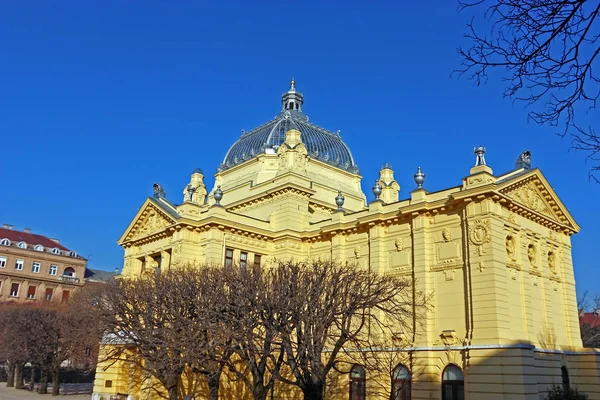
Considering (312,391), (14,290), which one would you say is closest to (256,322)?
(312,391)

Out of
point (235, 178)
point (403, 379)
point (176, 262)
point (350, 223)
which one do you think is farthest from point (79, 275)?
point (403, 379)

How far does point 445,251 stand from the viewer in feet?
102

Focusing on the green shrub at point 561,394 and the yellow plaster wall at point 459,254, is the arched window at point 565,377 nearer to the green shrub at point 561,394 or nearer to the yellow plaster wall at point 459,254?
the yellow plaster wall at point 459,254

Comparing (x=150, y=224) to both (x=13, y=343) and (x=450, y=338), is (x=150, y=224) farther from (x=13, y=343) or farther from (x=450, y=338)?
(x=450, y=338)

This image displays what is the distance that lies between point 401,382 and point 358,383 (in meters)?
3.27

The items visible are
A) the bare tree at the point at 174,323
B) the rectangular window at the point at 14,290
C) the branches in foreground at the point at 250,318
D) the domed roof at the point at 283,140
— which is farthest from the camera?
the rectangular window at the point at 14,290

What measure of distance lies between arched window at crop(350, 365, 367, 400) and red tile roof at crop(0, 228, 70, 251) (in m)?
70.4

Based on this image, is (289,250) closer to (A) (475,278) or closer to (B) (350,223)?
(B) (350,223)

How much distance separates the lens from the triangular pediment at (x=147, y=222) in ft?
132

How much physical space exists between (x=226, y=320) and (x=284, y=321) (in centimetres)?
302

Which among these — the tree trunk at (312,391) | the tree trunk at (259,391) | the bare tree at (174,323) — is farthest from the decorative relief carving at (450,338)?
the bare tree at (174,323)

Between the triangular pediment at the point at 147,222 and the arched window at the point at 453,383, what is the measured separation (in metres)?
21.5

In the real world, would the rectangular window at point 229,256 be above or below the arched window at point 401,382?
above

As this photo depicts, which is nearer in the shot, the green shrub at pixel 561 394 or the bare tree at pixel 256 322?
the bare tree at pixel 256 322
